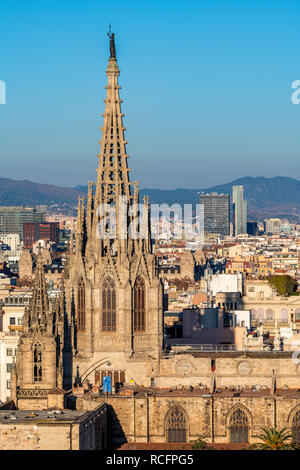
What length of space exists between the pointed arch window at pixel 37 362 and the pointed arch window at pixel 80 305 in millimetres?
3676

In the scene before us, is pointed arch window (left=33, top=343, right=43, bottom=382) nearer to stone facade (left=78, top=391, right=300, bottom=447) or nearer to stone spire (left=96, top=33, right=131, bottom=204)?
stone facade (left=78, top=391, right=300, bottom=447)

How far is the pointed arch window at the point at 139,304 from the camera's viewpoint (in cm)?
7044

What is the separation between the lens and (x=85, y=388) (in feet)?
227

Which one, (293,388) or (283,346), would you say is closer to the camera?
(293,388)

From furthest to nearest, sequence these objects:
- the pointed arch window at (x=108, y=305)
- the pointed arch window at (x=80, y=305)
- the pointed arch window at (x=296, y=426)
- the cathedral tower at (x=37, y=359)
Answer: the pointed arch window at (x=80, y=305) < the pointed arch window at (x=108, y=305) < the cathedral tower at (x=37, y=359) < the pointed arch window at (x=296, y=426)

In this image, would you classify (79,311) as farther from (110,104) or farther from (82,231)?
(110,104)

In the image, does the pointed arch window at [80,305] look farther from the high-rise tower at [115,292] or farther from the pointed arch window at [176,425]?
→ the pointed arch window at [176,425]

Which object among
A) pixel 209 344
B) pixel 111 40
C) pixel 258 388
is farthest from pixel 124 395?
pixel 111 40

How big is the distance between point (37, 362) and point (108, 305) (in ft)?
17.2

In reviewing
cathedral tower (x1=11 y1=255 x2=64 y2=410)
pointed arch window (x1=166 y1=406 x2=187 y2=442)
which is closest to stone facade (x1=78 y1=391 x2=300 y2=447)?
pointed arch window (x1=166 y1=406 x2=187 y2=442)

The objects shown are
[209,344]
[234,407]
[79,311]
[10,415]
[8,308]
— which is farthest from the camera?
[8,308]

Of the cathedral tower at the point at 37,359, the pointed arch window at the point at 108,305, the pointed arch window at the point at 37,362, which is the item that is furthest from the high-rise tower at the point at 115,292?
the pointed arch window at the point at 37,362

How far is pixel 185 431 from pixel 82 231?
12.9 m

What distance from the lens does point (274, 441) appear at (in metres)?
60.4
